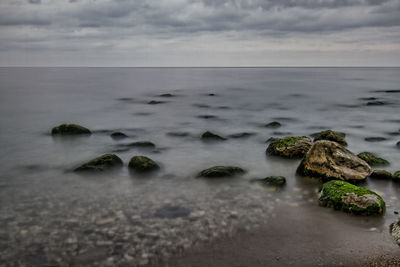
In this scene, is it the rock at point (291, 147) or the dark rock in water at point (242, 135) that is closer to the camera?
the rock at point (291, 147)

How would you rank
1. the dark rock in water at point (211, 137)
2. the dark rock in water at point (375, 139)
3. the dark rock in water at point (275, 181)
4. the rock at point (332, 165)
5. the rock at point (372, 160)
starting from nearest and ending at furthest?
the dark rock in water at point (275, 181), the rock at point (332, 165), the rock at point (372, 160), the dark rock in water at point (375, 139), the dark rock in water at point (211, 137)

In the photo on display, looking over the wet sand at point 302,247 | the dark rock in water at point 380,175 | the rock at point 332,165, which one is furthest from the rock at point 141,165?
the dark rock in water at point 380,175

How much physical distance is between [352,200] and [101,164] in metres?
6.87

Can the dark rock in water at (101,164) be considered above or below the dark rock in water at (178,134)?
above

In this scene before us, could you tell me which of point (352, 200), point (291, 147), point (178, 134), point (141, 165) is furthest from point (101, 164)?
point (352, 200)

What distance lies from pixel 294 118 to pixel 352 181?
Answer: 504 inches

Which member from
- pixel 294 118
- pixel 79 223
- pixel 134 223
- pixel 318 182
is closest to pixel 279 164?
pixel 318 182

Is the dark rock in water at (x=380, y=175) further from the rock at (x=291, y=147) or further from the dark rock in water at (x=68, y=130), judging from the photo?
the dark rock in water at (x=68, y=130)

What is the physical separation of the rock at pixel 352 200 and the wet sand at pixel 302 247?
1.07ft

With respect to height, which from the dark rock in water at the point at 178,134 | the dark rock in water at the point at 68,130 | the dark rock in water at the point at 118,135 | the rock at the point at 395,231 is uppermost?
the dark rock in water at the point at 68,130

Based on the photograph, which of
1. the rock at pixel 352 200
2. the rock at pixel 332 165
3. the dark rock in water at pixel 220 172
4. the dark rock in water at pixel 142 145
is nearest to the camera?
the rock at pixel 352 200

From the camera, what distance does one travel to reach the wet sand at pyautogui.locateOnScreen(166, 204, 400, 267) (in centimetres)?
534

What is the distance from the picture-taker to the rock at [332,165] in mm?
8734

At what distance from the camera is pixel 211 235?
242 inches
